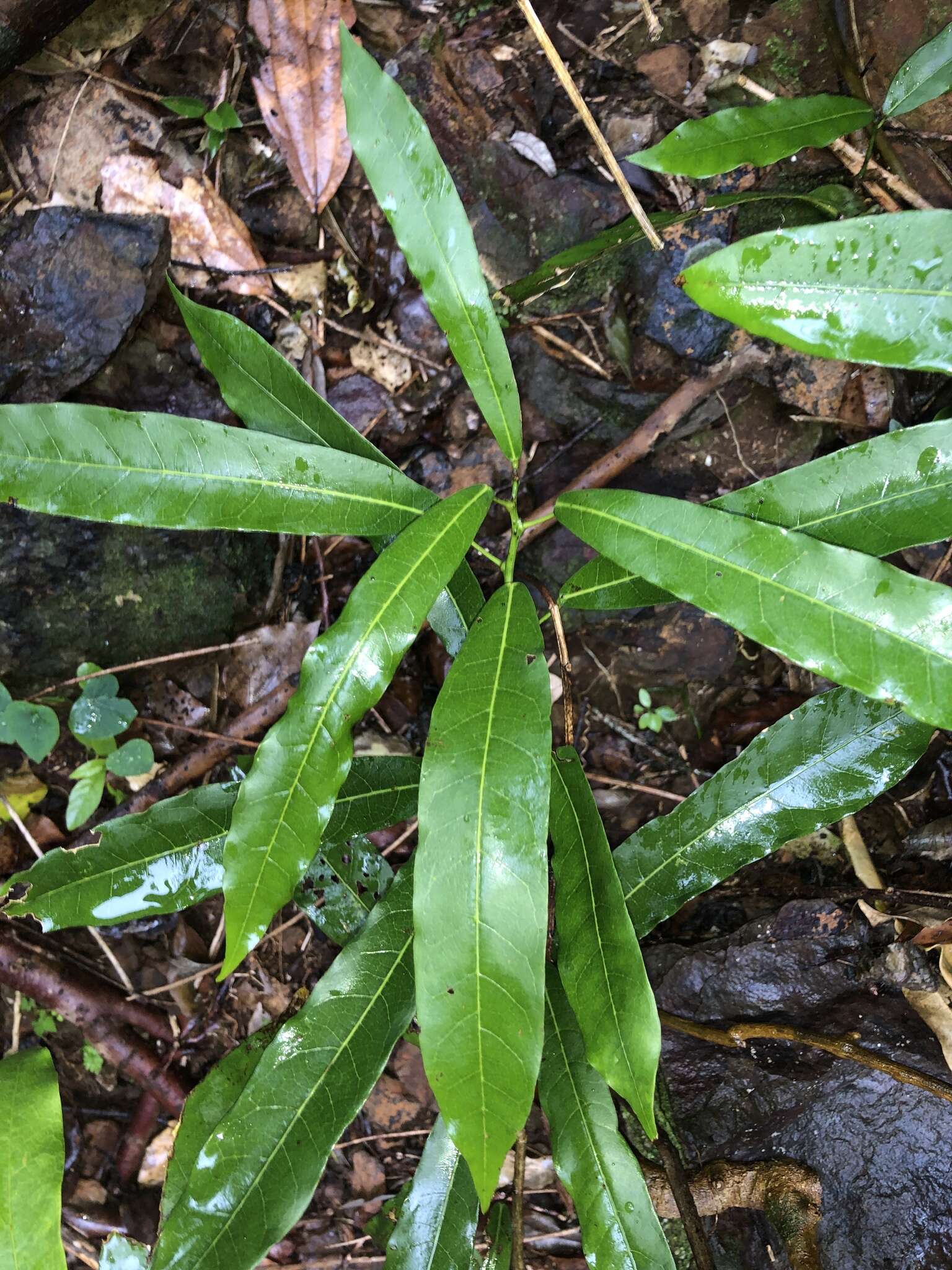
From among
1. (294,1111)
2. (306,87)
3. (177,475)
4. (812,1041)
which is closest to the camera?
(177,475)

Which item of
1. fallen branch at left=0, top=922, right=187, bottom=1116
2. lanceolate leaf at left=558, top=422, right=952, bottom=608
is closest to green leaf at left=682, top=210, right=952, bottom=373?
lanceolate leaf at left=558, top=422, right=952, bottom=608

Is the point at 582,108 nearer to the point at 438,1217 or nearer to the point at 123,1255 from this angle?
the point at 438,1217

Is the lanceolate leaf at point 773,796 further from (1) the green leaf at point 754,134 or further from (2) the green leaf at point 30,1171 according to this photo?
(2) the green leaf at point 30,1171

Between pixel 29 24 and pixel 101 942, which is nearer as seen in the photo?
pixel 29 24

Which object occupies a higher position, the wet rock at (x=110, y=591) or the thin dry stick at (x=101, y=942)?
the wet rock at (x=110, y=591)

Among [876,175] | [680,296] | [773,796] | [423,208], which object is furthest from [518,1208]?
[876,175]

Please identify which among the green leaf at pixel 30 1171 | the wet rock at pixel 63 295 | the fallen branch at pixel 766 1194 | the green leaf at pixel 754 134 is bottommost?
the fallen branch at pixel 766 1194

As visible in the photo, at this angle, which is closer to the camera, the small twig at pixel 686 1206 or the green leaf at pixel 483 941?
the green leaf at pixel 483 941

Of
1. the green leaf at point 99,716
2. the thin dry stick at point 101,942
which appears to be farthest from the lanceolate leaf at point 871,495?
the thin dry stick at point 101,942
